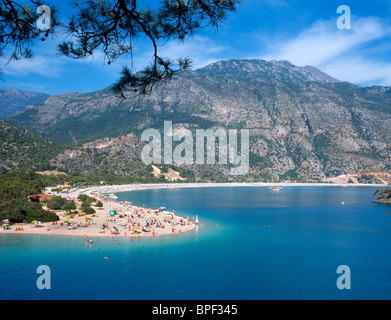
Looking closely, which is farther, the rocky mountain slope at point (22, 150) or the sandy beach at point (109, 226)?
the rocky mountain slope at point (22, 150)

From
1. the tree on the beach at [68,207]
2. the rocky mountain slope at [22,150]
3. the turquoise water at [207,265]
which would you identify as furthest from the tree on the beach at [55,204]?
the rocky mountain slope at [22,150]

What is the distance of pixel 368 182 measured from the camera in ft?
501

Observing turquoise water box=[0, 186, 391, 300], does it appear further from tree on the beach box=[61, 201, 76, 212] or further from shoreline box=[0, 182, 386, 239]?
tree on the beach box=[61, 201, 76, 212]

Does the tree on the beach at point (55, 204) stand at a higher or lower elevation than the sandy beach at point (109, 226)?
higher

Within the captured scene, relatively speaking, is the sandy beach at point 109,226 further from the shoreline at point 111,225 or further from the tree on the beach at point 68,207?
the tree on the beach at point 68,207

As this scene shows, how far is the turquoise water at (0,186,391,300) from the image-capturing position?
1922 centimetres

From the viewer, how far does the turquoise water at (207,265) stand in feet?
63.1

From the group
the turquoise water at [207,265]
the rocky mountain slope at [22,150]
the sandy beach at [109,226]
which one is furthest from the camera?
the rocky mountain slope at [22,150]

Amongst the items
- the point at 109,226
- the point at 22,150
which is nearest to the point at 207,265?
the point at 109,226

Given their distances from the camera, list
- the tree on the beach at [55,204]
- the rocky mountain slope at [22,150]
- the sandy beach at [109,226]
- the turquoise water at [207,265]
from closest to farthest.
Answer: the turquoise water at [207,265], the sandy beach at [109,226], the tree on the beach at [55,204], the rocky mountain slope at [22,150]

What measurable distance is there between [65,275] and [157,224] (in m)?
18.6

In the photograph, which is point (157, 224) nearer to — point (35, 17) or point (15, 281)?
point (15, 281)
